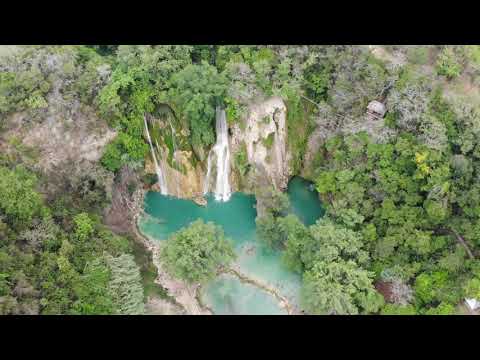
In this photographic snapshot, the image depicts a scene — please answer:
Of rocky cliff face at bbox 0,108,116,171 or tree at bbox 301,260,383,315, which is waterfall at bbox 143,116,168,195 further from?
tree at bbox 301,260,383,315

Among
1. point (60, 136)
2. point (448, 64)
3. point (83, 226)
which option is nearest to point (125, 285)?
point (83, 226)

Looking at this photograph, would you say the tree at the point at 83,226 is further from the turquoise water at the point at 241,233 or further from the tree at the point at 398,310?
the tree at the point at 398,310

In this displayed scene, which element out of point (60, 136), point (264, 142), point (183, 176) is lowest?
point (183, 176)

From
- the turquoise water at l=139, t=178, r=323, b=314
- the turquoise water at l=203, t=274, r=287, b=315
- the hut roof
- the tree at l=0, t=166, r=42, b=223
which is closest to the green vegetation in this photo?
the hut roof

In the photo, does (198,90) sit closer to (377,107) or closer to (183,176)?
(183,176)

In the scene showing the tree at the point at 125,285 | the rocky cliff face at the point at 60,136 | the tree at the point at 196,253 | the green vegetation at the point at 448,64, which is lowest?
the tree at the point at 125,285

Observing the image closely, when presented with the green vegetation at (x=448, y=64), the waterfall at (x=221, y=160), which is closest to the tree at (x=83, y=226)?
the waterfall at (x=221, y=160)
